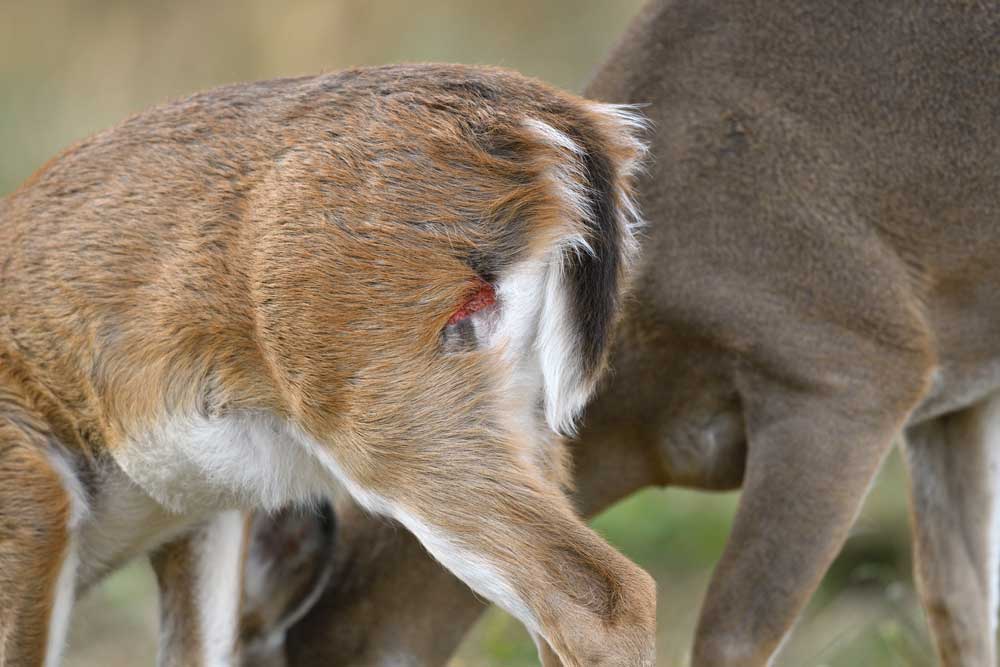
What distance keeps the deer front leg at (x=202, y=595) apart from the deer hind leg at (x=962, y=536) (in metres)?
2.51

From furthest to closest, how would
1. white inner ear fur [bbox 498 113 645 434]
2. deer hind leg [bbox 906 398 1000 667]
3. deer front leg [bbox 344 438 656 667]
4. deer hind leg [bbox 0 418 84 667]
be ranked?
deer hind leg [bbox 906 398 1000 667], deer hind leg [bbox 0 418 84 667], white inner ear fur [bbox 498 113 645 434], deer front leg [bbox 344 438 656 667]

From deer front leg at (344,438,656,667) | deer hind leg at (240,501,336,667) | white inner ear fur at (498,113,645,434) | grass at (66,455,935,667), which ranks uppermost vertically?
white inner ear fur at (498,113,645,434)

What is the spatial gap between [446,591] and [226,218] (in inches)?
74.3

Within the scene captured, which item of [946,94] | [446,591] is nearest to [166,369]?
[446,591]

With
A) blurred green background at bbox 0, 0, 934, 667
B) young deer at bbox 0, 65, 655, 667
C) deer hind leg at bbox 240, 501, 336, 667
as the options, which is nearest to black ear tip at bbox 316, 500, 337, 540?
deer hind leg at bbox 240, 501, 336, 667

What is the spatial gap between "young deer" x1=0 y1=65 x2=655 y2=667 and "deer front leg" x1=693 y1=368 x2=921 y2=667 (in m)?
0.92

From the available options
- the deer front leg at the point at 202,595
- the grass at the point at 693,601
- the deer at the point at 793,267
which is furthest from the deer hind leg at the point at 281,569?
the grass at the point at 693,601

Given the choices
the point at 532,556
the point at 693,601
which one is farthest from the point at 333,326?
the point at 693,601

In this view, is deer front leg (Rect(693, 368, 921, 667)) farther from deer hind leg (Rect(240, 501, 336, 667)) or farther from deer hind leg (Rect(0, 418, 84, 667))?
deer hind leg (Rect(0, 418, 84, 667))

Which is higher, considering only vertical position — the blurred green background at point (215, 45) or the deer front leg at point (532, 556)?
the deer front leg at point (532, 556)

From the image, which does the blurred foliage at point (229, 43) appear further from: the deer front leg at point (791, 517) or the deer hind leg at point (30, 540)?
the deer hind leg at point (30, 540)

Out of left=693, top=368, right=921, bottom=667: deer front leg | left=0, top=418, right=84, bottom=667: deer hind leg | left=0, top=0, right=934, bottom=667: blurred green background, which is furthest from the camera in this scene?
left=0, top=0, right=934, bottom=667: blurred green background

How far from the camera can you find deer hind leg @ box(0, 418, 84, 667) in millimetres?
4086

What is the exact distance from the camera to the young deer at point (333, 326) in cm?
358
